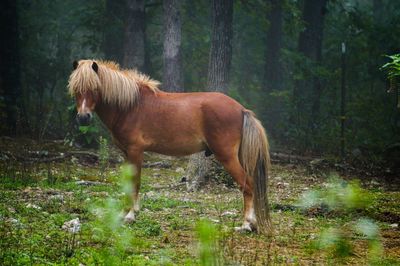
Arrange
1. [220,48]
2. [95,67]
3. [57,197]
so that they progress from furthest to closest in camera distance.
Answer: [220,48] → [57,197] → [95,67]

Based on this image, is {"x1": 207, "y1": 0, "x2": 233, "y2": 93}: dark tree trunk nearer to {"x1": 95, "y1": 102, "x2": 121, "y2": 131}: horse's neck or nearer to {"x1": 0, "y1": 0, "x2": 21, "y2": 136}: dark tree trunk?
{"x1": 95, "y1": 102, "x2": 121, "y2": 131}: horse's neck

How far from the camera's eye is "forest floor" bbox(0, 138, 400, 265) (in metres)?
3.11

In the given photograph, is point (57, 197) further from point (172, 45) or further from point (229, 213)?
point (172, 45)

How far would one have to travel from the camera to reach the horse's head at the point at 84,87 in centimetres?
777

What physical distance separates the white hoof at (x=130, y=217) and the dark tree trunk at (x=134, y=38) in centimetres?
1024

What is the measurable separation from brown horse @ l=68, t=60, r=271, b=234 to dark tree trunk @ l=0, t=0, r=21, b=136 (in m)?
9.35

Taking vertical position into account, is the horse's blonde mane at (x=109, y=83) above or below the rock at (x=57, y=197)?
above

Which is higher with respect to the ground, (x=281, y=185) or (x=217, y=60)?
(x=217, y=60)

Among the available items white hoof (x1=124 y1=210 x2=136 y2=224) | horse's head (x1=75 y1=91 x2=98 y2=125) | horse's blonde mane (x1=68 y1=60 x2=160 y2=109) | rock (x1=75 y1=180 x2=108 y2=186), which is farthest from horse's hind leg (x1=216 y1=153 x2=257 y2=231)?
rock (x1=75 y1=180 x2=108 y2=186)

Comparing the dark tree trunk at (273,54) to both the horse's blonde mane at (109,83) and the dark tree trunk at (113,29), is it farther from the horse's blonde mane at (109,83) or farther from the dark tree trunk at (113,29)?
the horse's blonde mane at (109,83)

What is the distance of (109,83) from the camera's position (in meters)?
8.13

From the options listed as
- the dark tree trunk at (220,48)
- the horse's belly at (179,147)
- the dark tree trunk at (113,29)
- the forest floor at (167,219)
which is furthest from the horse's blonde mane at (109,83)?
the dark tree trunk at (113,29)

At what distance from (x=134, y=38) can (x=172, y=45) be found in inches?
81.4

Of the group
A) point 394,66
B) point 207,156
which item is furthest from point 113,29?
point 394,66
